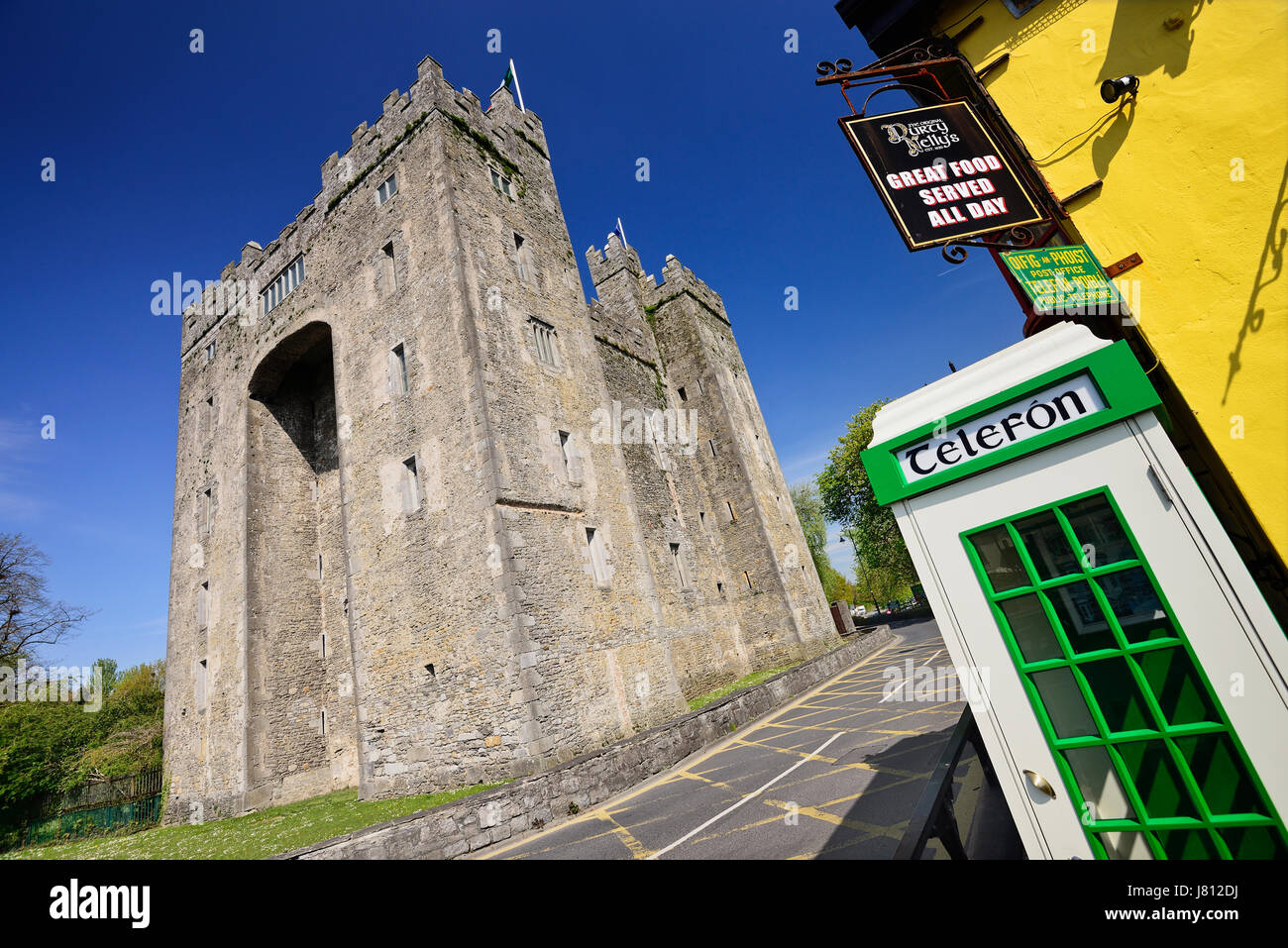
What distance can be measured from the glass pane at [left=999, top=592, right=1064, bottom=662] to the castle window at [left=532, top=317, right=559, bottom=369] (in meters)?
14.5

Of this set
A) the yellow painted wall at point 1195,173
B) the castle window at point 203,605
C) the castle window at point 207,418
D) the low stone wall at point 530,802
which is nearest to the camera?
the yellow painted wall at point 1195,173

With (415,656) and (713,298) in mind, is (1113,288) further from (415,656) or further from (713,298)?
(713,298)

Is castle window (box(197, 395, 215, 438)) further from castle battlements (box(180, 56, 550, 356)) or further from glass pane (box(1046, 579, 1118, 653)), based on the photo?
glass pane (box(1046, 579, 1118, 653))

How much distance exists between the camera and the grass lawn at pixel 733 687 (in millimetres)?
17281

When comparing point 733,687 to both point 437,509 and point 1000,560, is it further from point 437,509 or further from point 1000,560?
point 1000,560

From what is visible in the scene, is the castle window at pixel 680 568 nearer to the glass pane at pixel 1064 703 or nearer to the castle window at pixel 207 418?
the glass pane at pixel 1064 703

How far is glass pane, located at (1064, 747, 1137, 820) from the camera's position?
2.34 metres

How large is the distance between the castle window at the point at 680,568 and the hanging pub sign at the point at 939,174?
1717 centimetres

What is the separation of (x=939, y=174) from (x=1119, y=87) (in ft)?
5.06

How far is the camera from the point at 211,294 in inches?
945

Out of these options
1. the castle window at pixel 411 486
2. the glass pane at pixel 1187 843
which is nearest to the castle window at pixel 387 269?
the castle window at pixel 411 486

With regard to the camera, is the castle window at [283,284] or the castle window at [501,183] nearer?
the castle window at [501,183]

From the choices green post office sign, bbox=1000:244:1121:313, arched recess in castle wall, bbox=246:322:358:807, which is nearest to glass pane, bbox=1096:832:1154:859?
green post office sign, bbox=1000:244:1121:313
